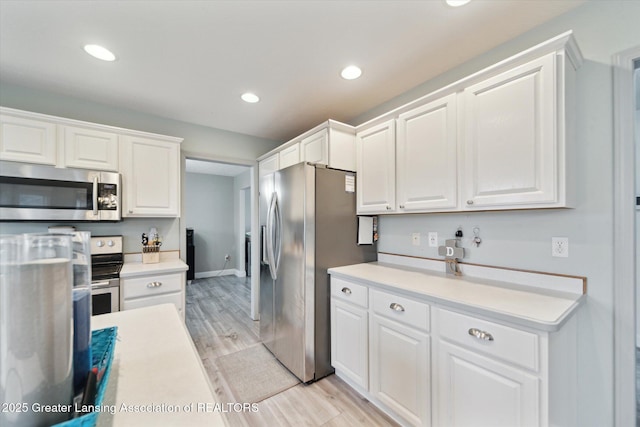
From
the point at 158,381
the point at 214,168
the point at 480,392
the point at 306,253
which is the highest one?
the point at 214,168

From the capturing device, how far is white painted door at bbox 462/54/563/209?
4.40 ft

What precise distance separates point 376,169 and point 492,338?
4.86 feet

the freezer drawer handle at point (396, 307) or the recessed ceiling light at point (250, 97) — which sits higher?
the recessed ceiling light at point (250, 97)

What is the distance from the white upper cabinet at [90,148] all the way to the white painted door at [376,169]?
7.72 feet

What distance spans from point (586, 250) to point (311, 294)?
5.84 ft

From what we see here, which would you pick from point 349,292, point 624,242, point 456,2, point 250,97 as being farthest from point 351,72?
point 624,242

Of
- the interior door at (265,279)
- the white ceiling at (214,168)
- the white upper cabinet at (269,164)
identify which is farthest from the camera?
the white ceiling at (214,168)

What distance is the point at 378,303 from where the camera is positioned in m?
1.79

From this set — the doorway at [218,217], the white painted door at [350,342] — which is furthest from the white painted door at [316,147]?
the doorway at [218,217]

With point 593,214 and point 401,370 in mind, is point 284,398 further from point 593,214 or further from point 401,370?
point 593,214

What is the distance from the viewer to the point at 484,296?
1.41 meters

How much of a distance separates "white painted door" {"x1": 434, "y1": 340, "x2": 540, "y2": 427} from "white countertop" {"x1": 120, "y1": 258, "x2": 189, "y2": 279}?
7.36 feet

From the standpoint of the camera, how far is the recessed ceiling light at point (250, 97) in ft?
8.02

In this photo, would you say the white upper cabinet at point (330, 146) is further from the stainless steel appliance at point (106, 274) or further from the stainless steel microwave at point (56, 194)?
the stainless steel appliance at point (106, 274)
